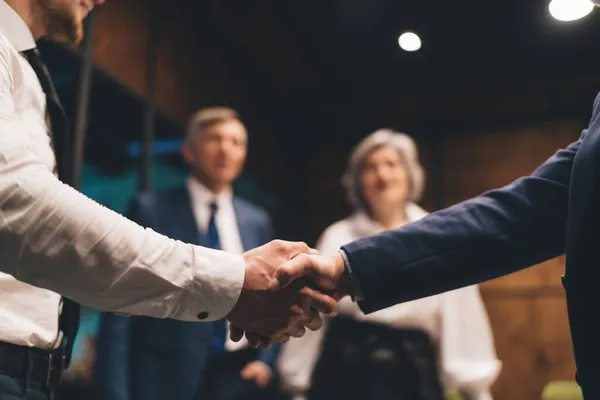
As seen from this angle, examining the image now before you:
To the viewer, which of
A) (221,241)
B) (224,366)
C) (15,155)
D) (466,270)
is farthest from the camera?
(221,241)

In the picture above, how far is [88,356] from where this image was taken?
2941mm

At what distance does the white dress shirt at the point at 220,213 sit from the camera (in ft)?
7.52

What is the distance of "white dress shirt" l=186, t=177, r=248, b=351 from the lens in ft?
7.52

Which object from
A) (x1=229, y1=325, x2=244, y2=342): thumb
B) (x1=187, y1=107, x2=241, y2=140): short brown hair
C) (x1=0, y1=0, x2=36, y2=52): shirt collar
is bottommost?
(x1=229, y1=325, x2=244, y2=342): thumb

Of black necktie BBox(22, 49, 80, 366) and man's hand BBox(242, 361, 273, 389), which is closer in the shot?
black necktie BBox(22, 49, 80, 366)

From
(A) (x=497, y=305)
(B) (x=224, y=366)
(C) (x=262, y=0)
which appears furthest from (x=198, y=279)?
(A) (x=497, y=305)

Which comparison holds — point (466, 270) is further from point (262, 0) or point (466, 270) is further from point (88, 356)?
point (262, 0)

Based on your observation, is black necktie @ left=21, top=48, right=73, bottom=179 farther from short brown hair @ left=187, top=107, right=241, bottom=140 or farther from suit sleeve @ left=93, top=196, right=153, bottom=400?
short brown hair @ left=187, top=107, right=241, bottom=140

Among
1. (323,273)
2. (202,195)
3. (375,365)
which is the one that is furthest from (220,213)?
(323,273)

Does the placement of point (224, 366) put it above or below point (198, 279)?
below

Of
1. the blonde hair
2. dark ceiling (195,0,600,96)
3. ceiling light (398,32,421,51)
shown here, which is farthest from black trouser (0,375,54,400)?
ceiling light (398,32,421,51)

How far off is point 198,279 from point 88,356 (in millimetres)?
2174

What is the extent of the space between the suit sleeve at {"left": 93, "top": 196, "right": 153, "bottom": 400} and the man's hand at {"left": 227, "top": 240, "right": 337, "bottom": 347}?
2.63 ft

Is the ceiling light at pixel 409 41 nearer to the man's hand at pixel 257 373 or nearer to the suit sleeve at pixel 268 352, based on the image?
the suit sleeve at pixel 268 352
